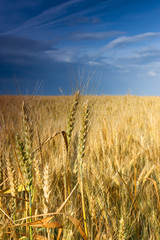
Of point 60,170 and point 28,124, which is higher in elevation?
point 28,124

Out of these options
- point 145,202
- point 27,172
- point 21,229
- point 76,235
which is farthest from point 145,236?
point 27,172

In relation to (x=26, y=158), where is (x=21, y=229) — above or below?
below

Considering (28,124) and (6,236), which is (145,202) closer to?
(6,236)

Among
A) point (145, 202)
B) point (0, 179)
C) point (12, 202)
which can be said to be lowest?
point (145, 202)

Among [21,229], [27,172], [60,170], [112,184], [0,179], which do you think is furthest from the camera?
[60,170]

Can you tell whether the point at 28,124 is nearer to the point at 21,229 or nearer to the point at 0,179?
the point at 0,179

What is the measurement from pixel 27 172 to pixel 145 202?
863mm

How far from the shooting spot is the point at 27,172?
70 cm

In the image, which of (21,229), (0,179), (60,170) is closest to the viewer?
(0,179)

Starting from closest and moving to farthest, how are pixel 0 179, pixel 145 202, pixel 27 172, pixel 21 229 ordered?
pixel 27 172 → pixel 0 179 → pixel 21 229 → pixel 145 202

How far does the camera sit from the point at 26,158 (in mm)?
723

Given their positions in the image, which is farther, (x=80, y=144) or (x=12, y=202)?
(x=12, y=202)

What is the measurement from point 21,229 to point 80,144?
0.60 m

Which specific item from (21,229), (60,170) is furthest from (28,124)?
(60,170)
